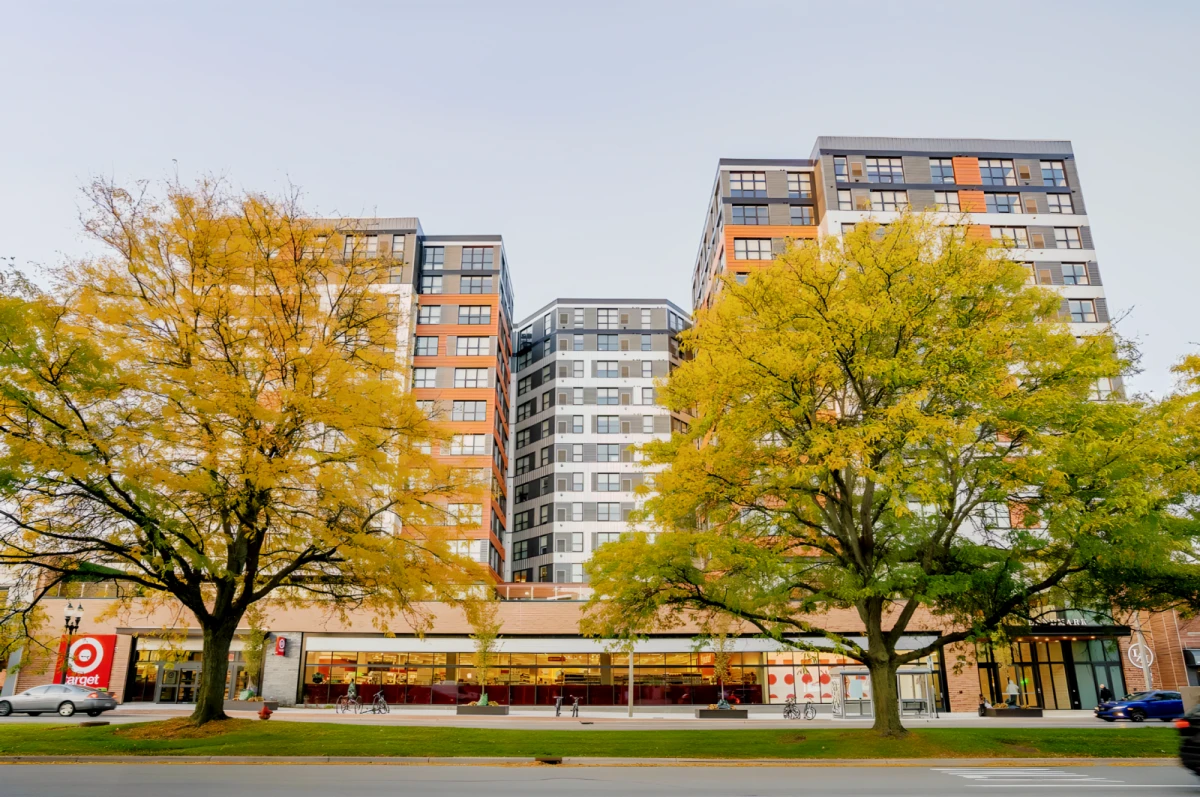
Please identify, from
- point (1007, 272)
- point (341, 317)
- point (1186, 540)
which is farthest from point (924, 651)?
point (341, 317)

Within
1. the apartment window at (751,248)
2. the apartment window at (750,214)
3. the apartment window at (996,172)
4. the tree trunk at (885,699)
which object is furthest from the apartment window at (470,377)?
the tree trunk at (885,699)

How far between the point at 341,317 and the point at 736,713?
28.1 metres

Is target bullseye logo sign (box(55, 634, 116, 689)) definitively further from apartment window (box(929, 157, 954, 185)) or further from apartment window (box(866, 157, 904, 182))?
apartment window (box(929, 157, 954, 185))

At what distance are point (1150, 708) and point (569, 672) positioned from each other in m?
29.9

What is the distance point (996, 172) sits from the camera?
63031mm

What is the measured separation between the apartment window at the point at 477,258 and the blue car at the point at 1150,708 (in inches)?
2183

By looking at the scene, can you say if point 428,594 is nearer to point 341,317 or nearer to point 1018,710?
point 341,317

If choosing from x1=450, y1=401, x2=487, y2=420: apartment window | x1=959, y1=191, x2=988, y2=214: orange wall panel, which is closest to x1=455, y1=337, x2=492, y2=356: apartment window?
x1=450, y1=401, x2=487, y2=420: apartment window

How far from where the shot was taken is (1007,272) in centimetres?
2055

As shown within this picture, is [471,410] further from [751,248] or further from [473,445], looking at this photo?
[751,248]

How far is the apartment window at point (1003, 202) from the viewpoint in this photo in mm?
61875

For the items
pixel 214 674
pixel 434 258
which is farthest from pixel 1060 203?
pixel 214 674

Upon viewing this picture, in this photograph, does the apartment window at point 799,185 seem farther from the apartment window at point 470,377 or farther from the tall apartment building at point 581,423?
the apartment window at point 470,377

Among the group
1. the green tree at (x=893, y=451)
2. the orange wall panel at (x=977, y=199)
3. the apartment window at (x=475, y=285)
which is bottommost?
the green tree at (x=893, y=451)
